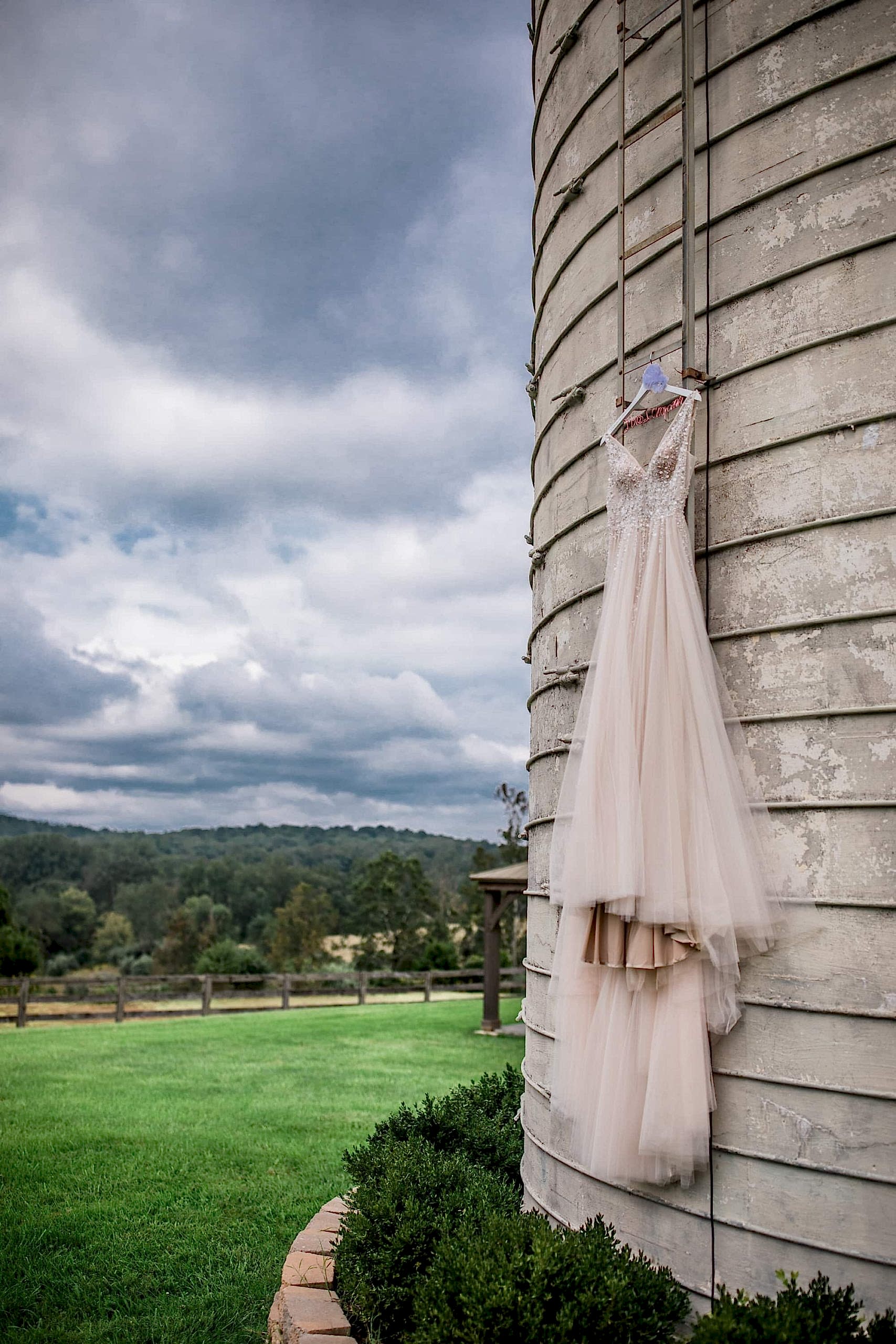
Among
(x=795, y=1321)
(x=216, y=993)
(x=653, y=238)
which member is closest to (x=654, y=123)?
(x=653, y=238)

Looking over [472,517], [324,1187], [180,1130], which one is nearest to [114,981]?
[180,1130]

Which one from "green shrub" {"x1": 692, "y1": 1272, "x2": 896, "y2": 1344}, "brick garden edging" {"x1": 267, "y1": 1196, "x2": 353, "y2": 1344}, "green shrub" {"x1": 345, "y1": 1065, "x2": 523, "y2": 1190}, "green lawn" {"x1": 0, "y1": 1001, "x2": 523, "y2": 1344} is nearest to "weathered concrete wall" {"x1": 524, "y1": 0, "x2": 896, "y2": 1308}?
"green shrub" {"x1": 692, "y1": 1272, "x2": 896, "y2": 1344}

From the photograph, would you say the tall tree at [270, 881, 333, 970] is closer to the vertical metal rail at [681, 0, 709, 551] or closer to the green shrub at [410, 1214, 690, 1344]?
the green shrub at [410, 1214, 690, 1344]

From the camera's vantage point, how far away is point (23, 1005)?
56.3ft

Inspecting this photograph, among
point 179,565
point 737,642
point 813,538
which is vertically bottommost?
point 737,642

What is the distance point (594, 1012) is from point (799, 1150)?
0.63 metres

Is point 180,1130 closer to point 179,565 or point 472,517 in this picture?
point 472,517

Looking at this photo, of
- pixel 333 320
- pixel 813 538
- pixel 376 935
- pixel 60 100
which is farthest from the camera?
pixel 376 935

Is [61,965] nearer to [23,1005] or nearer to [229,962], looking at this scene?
[229,962]

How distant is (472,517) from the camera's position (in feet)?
110

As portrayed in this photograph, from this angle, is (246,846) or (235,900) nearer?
(235,900)

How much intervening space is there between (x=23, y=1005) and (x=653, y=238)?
59.1ft

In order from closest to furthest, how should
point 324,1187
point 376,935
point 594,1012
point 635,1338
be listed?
point 635,1338, point 594,1012, point 324,1187, point 376,935

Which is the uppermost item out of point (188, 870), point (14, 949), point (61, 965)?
point (188, 870)
